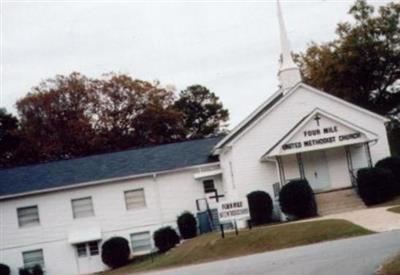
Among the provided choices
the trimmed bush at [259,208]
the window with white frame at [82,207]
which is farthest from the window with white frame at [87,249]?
the trimmed bush at [259,208]

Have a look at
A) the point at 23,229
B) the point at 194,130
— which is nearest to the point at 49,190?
the point at 23,229

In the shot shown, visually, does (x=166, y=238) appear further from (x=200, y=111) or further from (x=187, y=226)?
(x=200, y=111)

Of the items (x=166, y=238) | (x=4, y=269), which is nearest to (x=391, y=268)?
(x=166, y=238)

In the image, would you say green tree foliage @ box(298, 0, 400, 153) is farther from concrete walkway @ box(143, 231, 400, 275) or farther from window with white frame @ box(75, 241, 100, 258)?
concrete walkway @ box(143, 231, 400, 275)

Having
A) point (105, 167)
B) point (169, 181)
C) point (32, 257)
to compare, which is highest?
point (105, 167)

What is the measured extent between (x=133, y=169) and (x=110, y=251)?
17.6 ft

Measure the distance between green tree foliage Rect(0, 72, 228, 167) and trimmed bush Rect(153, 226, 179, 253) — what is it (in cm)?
2588

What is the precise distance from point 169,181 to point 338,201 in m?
10.5

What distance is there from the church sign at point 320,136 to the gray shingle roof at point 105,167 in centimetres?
710

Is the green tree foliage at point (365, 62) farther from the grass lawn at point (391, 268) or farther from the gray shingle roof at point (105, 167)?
the grass lawn at point (391, 268)

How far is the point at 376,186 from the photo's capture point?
27.4 meters

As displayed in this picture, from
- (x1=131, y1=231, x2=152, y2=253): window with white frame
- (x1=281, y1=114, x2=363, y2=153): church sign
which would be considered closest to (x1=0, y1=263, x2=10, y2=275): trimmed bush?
(x1=131, y1=231, x2=152, y2=253): window with white frame

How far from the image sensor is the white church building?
101 ft

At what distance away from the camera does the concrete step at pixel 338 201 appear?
1085 inches
